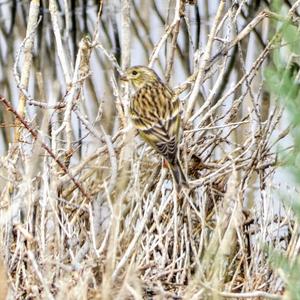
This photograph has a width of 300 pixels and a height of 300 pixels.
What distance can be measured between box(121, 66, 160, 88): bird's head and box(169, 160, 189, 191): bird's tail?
1.13 meters

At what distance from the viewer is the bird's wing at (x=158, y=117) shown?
507 centimetres

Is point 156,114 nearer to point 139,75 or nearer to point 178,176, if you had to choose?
point 139,75

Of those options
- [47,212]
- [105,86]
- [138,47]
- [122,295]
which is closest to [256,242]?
[47,212]

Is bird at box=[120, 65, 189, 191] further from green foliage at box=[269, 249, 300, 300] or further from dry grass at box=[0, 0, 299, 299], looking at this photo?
green foliage at box=[269, 249, 300, 300]

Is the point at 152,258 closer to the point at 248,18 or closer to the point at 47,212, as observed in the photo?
the point at 47,212

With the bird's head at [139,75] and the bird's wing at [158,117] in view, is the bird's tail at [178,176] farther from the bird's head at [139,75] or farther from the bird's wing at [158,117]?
the bird's head at [139,75]

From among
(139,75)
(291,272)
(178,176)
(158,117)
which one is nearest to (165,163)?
(178,176)

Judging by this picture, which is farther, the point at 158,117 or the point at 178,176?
the point at 158,117

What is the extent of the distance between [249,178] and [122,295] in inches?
62.8

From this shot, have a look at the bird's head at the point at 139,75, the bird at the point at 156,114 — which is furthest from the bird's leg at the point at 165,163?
the bird's head at the point at 139,75

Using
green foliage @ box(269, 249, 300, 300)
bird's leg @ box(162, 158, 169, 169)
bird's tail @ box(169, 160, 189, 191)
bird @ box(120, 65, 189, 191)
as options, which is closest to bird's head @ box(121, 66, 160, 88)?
bird @ box(120, 65, 189, 191)

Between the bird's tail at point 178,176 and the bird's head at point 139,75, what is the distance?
1.13 m

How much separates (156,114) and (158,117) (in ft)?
0.22

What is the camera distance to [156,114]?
18.7 feet
